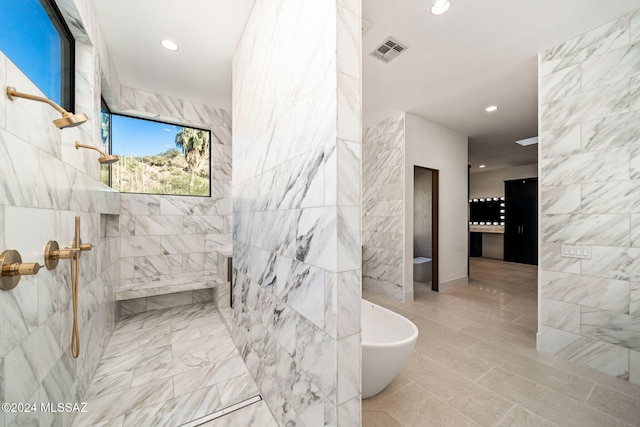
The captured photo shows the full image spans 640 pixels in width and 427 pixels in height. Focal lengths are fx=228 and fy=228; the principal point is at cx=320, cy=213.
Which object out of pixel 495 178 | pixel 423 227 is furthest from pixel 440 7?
pixel 495 178

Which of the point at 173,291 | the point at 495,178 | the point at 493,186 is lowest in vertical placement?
the point at 173,291

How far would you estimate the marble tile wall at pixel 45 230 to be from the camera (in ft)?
3.08

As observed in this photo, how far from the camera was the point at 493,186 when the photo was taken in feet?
24.7

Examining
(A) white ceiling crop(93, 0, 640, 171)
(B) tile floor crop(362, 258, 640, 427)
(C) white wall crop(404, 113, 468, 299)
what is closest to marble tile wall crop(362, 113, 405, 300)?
(C) white wall crop(404, 113, 468, 299)

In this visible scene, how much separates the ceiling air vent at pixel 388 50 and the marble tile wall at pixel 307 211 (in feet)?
3.92

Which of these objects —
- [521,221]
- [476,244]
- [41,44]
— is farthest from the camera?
[476,244]

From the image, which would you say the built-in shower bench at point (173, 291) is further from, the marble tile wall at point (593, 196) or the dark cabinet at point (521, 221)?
the dark cabinet at point (521, 221)

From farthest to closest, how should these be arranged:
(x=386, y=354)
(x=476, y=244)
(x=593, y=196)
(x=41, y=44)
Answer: (x=476, y=244)
(x=593, y=196)
(x=386, y=354)
(x=41, y=44)

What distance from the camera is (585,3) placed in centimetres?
181

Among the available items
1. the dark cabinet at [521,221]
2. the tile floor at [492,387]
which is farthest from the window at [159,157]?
the dark cabinet at [521,221]

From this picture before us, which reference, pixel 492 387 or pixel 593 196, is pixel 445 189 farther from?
pixel 492 387

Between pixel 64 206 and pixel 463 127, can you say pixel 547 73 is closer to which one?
pixel 463 127

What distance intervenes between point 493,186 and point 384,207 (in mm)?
5809

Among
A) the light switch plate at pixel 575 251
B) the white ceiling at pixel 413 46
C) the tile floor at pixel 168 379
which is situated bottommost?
the tile floor at pixel 168 379
